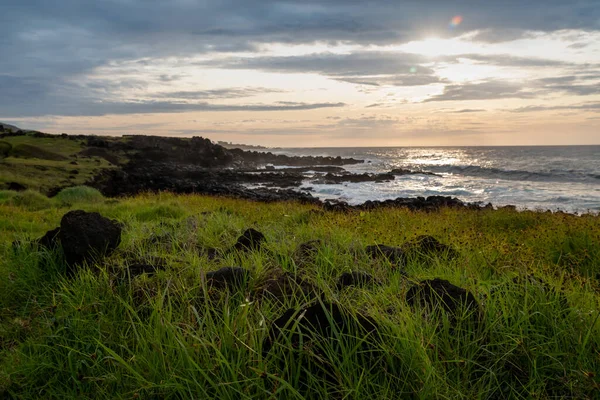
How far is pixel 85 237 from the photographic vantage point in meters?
5.31

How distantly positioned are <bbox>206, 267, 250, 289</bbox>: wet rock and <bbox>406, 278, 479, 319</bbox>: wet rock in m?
1.59

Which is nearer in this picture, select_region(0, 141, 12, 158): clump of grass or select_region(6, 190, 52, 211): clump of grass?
select_region(6, 190, 52, 211): clump of grass

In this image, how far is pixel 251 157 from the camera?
3629 inches

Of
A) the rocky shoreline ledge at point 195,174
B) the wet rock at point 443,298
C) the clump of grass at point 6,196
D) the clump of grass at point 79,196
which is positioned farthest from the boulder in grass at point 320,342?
the clump of grass at point 79,196

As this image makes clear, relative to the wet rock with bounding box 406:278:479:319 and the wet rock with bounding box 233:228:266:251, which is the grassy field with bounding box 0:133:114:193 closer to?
the wet rock with bounding box 233:228:266:251

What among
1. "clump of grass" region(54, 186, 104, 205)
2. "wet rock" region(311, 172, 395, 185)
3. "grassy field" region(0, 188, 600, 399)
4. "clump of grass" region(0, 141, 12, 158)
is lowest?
"wet rock" region(311, 172, 395, 185)

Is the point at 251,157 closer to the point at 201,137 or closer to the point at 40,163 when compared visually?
the point at 201,137

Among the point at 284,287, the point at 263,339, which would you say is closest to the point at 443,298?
the point at 284,287

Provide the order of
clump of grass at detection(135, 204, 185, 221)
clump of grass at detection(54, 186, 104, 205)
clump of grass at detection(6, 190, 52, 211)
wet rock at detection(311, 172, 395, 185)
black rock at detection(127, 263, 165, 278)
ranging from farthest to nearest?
1. wet rock at detection(311, 172, 395, 185)
2. clump of grass at detection(54, 186, 104, 205)
3. clump of grass at detection(6, 190, 52, 211)
4. clump of grass at detection(135, 204, 185, 221)
5. black rock at detection(127, 263, 165, 278)

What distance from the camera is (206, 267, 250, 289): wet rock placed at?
4133 millimetres

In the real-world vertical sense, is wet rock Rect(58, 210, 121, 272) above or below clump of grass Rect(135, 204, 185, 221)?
above

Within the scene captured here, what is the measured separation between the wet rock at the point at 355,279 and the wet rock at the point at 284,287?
17.0 inches

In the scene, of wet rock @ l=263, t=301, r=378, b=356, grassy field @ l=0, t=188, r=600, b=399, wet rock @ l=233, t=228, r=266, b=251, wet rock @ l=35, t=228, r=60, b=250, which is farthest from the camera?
wet rock @ l=233, t=228, r=266, b=251

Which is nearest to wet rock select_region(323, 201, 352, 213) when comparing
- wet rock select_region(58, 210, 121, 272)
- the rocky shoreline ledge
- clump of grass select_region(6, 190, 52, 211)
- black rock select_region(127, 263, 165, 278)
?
the rocky shoreline ledge
